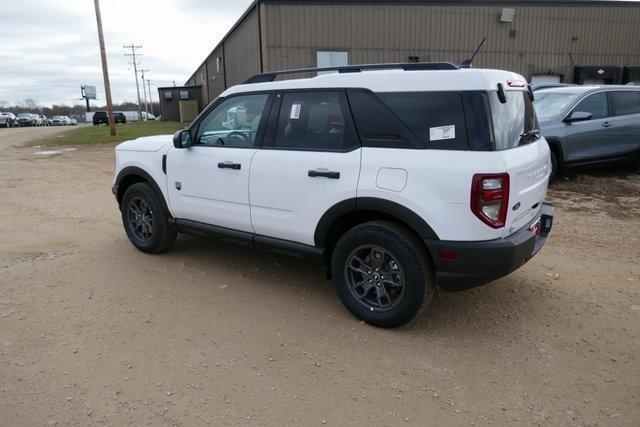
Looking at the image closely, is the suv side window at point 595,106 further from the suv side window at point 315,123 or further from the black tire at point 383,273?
the black tire at point 383,273

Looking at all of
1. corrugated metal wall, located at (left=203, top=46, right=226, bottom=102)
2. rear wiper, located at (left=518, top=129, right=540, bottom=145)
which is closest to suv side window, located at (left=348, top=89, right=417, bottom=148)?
rear wiper, located at (left=518, top=129, right=540, bottom=145)

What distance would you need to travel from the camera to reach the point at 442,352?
336 cm

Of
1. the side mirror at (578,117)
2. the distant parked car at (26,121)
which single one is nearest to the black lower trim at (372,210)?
the side mirror at (578,117)

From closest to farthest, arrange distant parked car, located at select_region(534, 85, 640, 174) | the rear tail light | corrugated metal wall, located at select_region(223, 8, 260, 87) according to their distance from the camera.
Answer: the rear tail light → distant parked car, located at select_region(534, 85, 640, 174) → corrugated metal wall, located at select_region(223, 8, 260, 87)

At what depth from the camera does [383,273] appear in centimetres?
362

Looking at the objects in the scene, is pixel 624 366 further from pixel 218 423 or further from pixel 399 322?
pixel 218 423

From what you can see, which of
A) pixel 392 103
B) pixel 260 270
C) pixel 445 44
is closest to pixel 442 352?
pixel 392 103

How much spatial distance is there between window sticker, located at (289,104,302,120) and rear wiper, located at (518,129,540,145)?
67.5 inches

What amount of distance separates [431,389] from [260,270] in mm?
2374

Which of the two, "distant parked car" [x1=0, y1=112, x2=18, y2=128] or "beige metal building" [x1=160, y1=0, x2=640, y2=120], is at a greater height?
"beige metal building" [x1=160, y1=0, x2=640, y2=120]

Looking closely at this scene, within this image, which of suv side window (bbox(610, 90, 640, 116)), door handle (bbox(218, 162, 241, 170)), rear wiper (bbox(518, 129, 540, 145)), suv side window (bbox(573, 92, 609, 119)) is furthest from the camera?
suv side window (bbox(610, 90, 640, 116))

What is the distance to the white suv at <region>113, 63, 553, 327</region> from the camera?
10.5 ft

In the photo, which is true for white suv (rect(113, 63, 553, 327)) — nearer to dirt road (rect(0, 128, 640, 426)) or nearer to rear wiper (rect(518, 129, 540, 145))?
rear wiper (rect(518, 129, 540, 145))

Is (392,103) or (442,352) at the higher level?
(392,103)
